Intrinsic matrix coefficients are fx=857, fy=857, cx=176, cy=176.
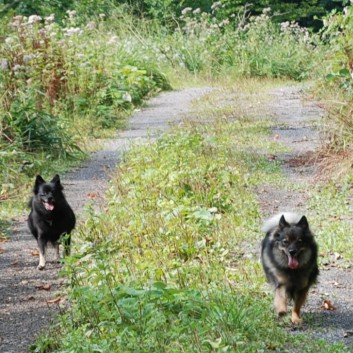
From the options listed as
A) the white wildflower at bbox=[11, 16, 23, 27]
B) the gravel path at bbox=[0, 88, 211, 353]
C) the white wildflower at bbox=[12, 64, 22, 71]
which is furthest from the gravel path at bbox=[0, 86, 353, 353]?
the white wildflower at bbox=[11, 16, 23, 27]

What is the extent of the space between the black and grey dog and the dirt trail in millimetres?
203

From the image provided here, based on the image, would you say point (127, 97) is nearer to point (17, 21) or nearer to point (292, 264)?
point (17, 21)

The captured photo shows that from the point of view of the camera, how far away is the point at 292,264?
5.82 meters

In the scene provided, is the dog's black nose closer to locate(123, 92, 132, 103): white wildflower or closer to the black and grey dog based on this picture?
the black and grey dog

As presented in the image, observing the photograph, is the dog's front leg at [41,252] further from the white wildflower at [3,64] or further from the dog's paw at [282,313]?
the white wildflower at [3,64]

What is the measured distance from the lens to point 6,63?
13.7 meters

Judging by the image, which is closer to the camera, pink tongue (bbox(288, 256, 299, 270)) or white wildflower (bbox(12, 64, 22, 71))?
pink tongue (bbox(288, 256, 299, 270))

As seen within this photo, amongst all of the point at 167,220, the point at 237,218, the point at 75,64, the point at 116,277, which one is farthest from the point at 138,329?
the point at 75,64

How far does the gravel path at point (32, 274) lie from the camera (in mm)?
6082

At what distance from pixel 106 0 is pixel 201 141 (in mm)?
18901

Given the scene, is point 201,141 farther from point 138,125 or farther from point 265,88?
point 265,88

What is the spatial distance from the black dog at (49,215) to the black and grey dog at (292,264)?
269cm

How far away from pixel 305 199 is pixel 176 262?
3.23 meters

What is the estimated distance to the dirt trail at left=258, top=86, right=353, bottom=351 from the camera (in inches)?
224
